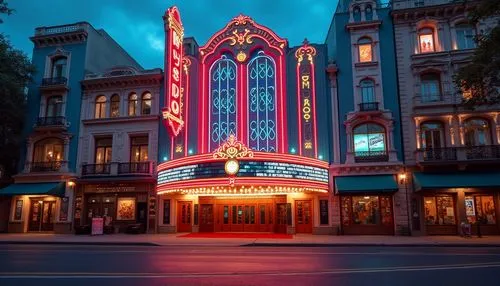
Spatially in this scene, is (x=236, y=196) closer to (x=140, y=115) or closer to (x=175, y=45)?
(x=140, y=115)

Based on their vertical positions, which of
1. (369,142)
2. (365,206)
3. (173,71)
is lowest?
(365,206)

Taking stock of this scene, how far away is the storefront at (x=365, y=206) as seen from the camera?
24.5 meters

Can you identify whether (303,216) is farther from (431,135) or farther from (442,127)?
(442,127)

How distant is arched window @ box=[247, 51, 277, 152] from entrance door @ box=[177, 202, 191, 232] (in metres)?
6.94

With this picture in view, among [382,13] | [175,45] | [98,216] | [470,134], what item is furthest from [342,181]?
[98,216]

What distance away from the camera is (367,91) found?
26.8 metres

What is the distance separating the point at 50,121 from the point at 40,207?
6.98 meters

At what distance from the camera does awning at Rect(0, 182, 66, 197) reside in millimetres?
27812

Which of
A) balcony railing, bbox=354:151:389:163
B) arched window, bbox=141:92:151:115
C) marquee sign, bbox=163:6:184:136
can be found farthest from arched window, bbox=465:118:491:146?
arched window, bbox=141:92:151:115

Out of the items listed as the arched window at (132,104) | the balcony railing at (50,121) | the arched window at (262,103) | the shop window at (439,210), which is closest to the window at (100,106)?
the arched window at (132,104)

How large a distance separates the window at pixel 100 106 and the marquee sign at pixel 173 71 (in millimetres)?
7343

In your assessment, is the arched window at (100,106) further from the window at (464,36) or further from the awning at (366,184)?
the window at (464,36)

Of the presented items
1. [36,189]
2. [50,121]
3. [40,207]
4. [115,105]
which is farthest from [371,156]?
[40,207]

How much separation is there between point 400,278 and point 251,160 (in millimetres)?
13707
